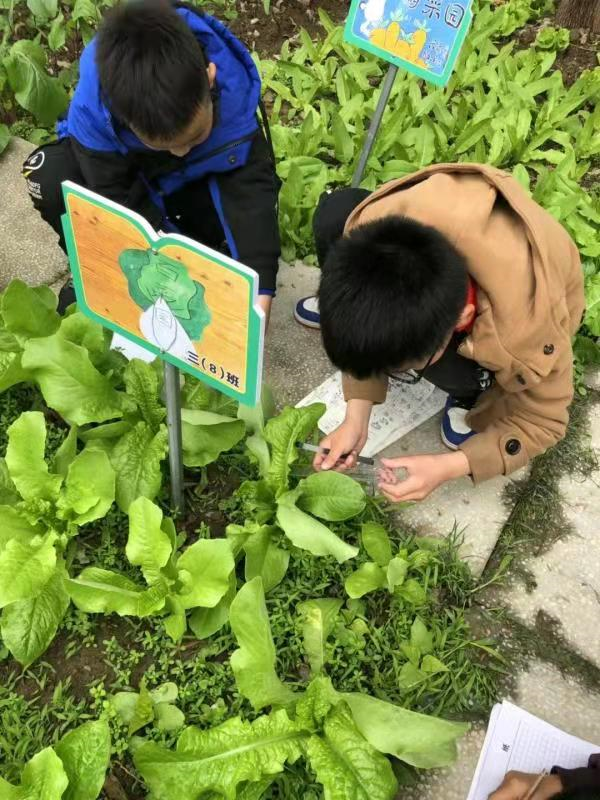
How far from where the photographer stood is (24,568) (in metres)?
1.73

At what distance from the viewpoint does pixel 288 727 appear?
161 centimetres

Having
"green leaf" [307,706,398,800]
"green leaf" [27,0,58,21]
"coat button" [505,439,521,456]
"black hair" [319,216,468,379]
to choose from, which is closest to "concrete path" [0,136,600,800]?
"green leaf" [307,706,398,800]

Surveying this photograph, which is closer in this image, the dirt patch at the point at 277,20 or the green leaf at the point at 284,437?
the green leaf at the point at 284,437

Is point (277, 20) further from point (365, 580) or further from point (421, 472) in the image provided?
point (365, 580)

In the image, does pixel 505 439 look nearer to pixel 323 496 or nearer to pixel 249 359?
pixel 323 496

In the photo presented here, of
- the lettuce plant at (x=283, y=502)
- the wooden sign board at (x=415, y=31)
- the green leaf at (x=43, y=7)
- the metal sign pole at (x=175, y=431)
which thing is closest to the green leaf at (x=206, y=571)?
the lettuce plant at (x=283, y=502)

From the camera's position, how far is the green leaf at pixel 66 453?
1.98m

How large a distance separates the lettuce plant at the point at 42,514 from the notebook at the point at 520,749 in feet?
3.71

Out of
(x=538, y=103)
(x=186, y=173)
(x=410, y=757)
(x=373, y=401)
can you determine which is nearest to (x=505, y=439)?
(x=373, y=401)

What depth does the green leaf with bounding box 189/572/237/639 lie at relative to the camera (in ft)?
5.99

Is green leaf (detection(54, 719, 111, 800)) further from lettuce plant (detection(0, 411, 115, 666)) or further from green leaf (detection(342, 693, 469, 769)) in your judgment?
green leaf (detection(342, 693, 469, 769))

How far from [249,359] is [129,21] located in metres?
0.92

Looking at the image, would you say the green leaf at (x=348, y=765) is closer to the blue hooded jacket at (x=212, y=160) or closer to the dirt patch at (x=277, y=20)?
the blue hooded jacket at (x=212, y=160)

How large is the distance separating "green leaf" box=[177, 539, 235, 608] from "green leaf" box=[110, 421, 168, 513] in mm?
243
